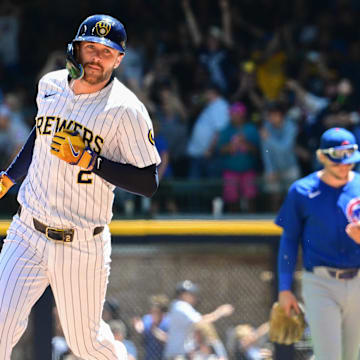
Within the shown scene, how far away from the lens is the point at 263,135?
8.40 metres

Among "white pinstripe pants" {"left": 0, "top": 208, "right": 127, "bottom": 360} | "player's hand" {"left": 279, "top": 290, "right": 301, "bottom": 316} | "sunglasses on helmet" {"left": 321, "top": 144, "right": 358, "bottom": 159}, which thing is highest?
"sunglasses on helmet" {"left": 321, "top": 144, "right": 358, "bottom": 159}

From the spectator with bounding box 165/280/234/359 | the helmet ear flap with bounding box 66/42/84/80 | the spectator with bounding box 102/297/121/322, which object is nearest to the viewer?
the helmet ear flap with bounding box 66/42/84/80

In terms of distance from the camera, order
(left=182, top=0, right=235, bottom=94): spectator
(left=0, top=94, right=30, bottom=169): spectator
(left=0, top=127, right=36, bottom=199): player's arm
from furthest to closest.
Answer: (left=182, top=0, right=235, bottom=94): spectator
(left=0, top=94, right=30, bottom=169): spectator
(left=0, top=127, right=36, bottom=199): player's arm

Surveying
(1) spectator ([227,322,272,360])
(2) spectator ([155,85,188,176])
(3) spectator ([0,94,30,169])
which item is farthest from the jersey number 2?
(2) spectator ([155,85,188,176])

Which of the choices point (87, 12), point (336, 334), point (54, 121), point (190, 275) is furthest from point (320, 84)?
point (54, 121)

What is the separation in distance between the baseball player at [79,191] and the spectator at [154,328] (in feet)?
5.51

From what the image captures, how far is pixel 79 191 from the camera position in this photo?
405 centimetres

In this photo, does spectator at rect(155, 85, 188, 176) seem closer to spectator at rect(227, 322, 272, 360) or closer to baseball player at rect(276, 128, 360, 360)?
spectator at rect(227, 322, 272, 360)

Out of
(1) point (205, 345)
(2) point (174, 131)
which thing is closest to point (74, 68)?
(1) point (205, 345)

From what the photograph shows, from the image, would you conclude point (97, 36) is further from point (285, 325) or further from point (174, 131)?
point (174, 131)

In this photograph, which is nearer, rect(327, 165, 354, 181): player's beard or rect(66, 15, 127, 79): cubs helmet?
rect(66, 15, 127, 79): cubs helmet

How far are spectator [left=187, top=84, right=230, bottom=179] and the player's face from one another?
4.34 m

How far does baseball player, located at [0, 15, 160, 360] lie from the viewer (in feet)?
13.0

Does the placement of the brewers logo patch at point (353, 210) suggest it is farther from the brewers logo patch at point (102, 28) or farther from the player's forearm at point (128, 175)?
the brewers logo patch at point (102, 28)
